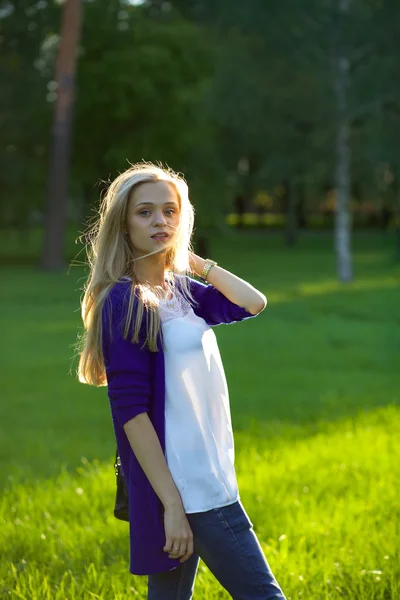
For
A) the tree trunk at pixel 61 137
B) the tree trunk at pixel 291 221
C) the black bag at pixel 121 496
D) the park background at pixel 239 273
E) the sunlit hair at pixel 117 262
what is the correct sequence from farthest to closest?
the tree trunk at pixel 291 221
the tree trunk at pixel 61 137
the park background at pixel 239 273
the black bag at pixel 121 496
the sunlit hair at pixel 117 262

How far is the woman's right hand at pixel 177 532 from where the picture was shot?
272 centimetres

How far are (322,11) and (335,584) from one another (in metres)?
22.2

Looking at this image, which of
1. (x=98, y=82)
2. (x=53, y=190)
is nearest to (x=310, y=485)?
(x=53, y=190)

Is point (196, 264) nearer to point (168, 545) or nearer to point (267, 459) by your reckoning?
point (168, 545)

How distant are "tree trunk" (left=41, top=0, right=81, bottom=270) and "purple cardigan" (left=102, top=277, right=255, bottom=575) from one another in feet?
91.2

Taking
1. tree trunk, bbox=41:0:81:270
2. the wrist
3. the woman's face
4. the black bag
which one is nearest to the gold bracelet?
the wrist

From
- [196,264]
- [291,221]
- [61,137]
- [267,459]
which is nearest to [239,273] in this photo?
[61,137]

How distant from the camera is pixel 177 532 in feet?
8.93

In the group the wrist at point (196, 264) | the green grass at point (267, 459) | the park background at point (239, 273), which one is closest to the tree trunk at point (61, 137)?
the park background at point (239, 273)

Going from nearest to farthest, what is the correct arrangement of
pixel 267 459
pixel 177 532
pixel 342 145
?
pixel 177 532 < pixel 267 459 < pixel 342 145

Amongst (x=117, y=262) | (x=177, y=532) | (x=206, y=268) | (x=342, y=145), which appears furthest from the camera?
(x=342, y=145)

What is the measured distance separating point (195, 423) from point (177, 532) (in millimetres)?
319

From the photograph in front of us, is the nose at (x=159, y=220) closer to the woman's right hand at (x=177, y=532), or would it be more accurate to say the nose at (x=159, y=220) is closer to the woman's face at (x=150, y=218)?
the woman's face at (x=150, y=218)

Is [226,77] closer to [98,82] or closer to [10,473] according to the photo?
[98,82]
